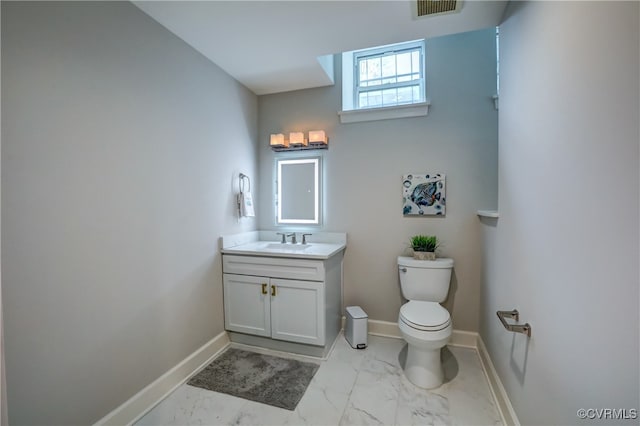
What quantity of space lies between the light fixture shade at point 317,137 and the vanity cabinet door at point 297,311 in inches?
51.0

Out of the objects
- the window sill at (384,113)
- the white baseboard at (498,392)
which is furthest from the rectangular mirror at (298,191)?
the white baseboard at (498,392)

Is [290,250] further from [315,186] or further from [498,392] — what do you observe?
[498,392]

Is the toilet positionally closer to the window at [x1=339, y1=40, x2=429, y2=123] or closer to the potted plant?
the potted plant

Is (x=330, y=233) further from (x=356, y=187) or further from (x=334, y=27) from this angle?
(x=334, y=27)

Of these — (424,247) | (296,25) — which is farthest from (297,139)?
(424,247)

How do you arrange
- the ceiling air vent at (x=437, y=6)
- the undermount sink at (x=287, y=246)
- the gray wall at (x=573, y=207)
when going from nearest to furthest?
the gray wall at (x=573, y=207) → the ceiling air vent at (x=437, y=6) → the undermount sink at (x=287, y=246)

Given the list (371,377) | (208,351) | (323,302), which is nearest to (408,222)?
(323,302)

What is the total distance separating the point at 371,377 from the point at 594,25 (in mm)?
2069

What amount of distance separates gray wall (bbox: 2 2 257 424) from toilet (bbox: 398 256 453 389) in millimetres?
1571

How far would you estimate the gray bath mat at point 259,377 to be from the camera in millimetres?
1645

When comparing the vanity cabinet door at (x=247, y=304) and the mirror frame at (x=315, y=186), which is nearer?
the vanity cabinet door at (x=247, y=304)

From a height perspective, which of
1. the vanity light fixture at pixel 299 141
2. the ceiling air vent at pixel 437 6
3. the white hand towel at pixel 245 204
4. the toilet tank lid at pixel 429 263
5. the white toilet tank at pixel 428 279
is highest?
the ceiling air vent at pixel 437 6

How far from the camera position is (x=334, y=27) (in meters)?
1.70

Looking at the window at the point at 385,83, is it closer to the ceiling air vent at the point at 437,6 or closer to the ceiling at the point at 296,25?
the ceiling at the point at 296,25
